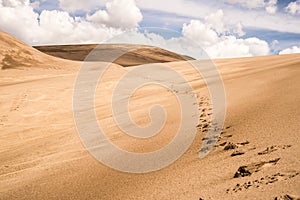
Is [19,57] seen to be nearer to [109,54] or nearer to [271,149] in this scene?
[271,149]

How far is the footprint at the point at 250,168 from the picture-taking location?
351 centimetres

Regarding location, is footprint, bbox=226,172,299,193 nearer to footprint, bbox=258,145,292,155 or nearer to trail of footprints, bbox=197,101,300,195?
trail of footprints, bbox=197,101,300,195

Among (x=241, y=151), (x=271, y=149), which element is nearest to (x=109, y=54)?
(x=241, y=151)

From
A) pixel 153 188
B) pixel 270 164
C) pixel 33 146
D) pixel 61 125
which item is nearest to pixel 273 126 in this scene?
pixel 270 164

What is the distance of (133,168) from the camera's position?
14.9 feet

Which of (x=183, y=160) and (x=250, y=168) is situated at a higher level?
(x=250, y=168)

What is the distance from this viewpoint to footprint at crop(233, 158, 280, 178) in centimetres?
351

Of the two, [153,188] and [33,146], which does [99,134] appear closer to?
[33,146]

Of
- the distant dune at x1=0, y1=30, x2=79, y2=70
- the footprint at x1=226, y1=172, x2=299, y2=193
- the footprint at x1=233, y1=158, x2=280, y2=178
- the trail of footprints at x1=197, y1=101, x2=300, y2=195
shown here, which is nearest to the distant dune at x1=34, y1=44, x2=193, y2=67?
the distant dune at x1=0, y1=30, x2=79, y2=70

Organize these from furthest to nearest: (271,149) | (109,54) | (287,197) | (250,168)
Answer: (109,54)
(271,149)
(250,168)
(287,197)

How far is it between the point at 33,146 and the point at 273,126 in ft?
19.2

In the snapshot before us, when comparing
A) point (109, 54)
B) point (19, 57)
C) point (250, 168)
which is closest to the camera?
point (250, 168)

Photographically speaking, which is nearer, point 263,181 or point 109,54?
point 263,181

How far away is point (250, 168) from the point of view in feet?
11.9
